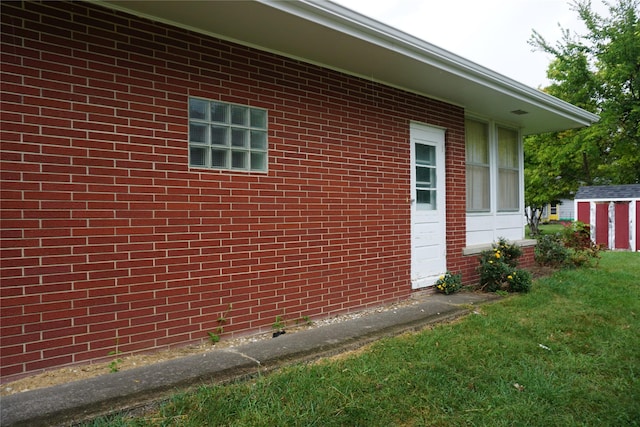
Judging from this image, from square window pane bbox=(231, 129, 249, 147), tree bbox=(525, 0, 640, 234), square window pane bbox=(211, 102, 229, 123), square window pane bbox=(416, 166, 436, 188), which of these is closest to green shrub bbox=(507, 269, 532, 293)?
square window pane bbox=(416, 166, 436, 188)

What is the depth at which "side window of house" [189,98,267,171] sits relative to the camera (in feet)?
12.2

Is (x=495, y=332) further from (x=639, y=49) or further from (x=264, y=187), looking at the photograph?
(x=639, y=49)

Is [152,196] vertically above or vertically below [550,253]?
above

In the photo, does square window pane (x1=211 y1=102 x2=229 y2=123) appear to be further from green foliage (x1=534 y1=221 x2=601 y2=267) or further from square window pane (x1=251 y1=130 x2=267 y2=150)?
green foliage (x1=534 y1=221 x2=601 y2=267)

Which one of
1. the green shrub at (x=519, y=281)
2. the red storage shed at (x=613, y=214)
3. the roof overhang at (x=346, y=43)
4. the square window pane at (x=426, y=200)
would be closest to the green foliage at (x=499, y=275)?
the green shrub at (x=519, y=281)

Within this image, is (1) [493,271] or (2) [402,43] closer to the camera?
(2) [402,43]

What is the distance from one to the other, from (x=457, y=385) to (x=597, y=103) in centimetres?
1799

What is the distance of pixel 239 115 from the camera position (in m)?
3.98

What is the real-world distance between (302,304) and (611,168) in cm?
1854

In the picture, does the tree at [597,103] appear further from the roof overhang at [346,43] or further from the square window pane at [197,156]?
the square window pane at [197,156]

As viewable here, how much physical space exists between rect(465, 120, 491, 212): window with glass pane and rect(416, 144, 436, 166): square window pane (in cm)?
94

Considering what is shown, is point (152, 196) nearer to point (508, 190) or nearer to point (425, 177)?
point (425, 177)

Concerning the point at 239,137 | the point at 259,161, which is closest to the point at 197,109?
the point at 239,137

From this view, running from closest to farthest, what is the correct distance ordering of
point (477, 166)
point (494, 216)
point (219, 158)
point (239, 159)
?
point (219, 158) → point (239, 159) → point (477, 166) → point (494, 216)
